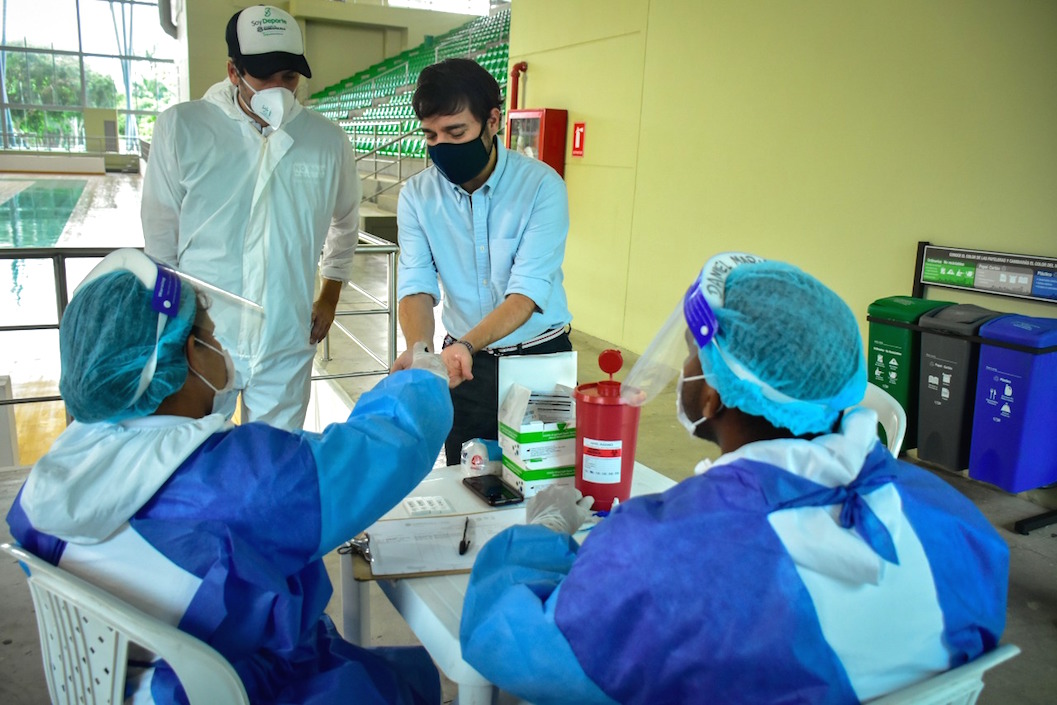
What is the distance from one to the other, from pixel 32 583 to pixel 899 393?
336cm

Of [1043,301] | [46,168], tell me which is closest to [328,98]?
[46,168]

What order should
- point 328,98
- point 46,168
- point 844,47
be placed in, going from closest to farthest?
point 844,47 < point 328,98 < point 46,168

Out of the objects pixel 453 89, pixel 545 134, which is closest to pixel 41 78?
pixel 545 134

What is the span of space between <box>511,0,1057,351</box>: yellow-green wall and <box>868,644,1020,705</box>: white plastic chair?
2.82 m

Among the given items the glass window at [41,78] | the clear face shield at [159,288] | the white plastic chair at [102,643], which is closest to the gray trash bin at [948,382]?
the clear face shield at [159,288]

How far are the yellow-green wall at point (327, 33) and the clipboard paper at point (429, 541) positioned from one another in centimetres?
1655

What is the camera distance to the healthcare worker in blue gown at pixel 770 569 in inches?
34.8

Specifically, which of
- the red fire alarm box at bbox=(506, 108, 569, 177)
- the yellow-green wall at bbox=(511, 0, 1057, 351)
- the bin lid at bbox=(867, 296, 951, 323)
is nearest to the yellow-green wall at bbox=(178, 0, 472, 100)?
the red fire alarm box at bbox=(506, 108, 569, 177)

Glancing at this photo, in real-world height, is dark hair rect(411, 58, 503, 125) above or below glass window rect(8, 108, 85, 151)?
below

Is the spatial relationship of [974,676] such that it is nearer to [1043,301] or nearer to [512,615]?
[512,615]

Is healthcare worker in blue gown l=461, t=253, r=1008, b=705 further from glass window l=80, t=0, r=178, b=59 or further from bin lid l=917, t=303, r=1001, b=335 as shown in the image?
glass window l=80, t=0, r=178, b=59

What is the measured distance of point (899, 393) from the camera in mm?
3480

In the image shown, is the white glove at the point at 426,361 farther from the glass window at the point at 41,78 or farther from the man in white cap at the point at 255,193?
the glass window at the point at 41,78

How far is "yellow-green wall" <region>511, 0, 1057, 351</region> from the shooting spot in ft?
10.8
